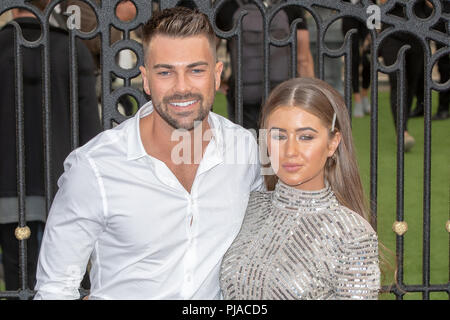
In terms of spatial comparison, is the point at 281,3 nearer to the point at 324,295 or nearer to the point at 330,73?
the point at 324,295

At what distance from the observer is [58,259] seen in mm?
2412

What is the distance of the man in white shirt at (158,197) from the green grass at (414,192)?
1.48m

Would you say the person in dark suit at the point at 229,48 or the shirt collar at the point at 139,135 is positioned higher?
the person in dark suit at the point at 229,48

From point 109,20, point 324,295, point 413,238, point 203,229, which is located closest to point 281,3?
point 109,20

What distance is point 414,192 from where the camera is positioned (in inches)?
248

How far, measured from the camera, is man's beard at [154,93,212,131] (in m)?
2.35

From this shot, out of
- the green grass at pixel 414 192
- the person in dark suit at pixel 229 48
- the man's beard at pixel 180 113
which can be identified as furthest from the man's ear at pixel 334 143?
the person in dark suit at pixel 229 48

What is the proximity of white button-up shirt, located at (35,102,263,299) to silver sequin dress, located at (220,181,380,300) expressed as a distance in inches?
3.6

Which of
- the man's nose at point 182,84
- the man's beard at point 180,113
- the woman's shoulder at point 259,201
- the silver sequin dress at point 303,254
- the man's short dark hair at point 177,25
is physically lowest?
the silver sequin dress at point 303,254

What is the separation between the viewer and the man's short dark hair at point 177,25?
92.4 inches

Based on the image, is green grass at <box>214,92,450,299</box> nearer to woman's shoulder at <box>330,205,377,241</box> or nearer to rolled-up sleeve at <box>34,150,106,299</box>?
woman's shoulder at <box>330,205,377,241</box>

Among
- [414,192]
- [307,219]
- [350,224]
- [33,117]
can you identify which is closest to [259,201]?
[307,219]

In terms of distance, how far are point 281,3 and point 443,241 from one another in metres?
2.82

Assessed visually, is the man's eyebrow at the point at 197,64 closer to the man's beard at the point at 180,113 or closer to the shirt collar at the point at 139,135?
the man's beard at the point at 180,113
